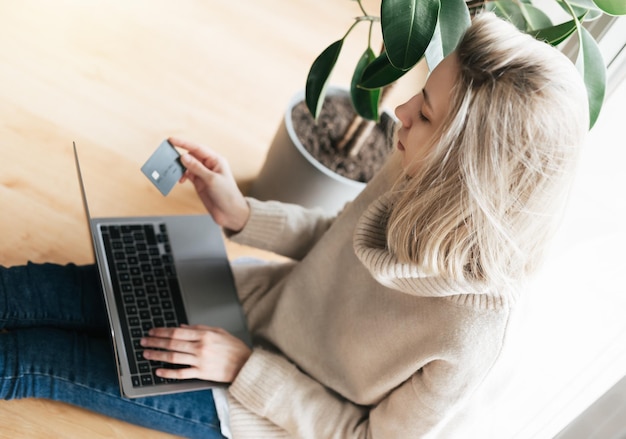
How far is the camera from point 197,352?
950mm

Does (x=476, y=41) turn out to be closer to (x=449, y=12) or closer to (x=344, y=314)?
(x=449, y=12)

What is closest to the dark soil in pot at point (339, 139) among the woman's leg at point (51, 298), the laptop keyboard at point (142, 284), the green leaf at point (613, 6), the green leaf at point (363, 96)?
the green leaf at point (363, 96)

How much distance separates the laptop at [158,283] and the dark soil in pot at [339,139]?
0.36 m

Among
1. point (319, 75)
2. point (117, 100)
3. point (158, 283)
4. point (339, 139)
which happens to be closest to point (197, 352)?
point (158, 283)

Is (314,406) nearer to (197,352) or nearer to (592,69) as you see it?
(197,352)

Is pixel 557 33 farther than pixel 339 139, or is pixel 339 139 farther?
pixel 339 139

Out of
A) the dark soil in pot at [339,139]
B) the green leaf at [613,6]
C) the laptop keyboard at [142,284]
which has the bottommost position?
the laptop keyboard at [142,284]

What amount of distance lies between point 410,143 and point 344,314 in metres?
0.30

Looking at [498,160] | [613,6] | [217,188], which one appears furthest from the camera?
[217,188]

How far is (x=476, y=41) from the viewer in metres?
0.78

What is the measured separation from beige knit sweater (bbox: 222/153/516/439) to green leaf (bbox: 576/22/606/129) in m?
0.30

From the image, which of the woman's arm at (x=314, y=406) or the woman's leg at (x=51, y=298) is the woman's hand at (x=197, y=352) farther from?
the woman's leg at (x=51, y=298)

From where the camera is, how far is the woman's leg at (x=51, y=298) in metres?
0.98

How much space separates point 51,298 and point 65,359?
0.37ft
